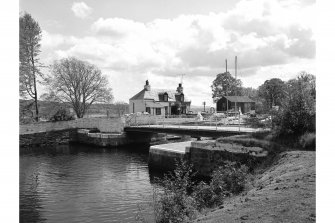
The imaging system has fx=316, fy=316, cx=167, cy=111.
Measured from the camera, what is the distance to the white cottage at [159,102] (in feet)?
196

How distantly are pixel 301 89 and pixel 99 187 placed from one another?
12.2 m

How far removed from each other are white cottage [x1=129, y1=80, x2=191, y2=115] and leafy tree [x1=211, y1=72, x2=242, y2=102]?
1061 centimetres

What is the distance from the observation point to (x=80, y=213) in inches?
516

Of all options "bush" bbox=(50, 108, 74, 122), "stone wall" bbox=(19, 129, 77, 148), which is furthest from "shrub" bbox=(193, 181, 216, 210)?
"bush" bbox=(50, 108, 74, 122)

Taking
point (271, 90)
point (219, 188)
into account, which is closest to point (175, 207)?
point (219, 188)

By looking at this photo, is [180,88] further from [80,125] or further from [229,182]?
[229,182]

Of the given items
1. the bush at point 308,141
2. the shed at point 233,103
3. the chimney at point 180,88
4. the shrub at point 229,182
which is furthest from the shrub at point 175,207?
the chimney at point 180,88

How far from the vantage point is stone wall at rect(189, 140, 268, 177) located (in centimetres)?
1619

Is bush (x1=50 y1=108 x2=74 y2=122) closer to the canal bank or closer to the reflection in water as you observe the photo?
the reflection in water

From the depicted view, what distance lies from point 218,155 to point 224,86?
192 feet

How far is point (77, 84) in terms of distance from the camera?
47625 mm

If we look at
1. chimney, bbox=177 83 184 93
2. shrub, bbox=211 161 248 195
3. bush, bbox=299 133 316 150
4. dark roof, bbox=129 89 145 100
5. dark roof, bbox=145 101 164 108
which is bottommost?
shrub, bbox=211 161 248 195
